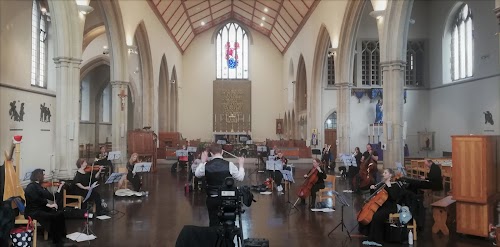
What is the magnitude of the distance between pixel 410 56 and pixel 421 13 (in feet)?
7.83

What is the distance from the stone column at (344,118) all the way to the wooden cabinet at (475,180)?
10.1 metres

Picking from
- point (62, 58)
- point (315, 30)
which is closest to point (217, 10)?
point (315, 30)

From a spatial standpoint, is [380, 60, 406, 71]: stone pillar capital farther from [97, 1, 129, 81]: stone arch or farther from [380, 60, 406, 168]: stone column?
[97, 1, 129, 81]: stone arch

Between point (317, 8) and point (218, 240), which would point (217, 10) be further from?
point (218, 240)

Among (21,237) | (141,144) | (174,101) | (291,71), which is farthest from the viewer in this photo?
(174,101)

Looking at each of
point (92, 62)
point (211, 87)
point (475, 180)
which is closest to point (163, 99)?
point (92, 62)

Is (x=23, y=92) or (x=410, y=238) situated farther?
Result: (x=23, y=92)

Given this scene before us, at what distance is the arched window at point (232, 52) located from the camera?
1336 inches

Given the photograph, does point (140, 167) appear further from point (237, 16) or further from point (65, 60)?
point (237, 16)

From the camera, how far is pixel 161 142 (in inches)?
963

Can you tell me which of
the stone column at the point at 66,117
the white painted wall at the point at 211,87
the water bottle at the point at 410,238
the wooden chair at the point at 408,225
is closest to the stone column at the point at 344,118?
the wooden chair at the point at 408,225

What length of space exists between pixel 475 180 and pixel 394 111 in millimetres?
5463

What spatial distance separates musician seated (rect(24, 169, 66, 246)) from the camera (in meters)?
6.59

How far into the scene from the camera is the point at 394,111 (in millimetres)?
12242
